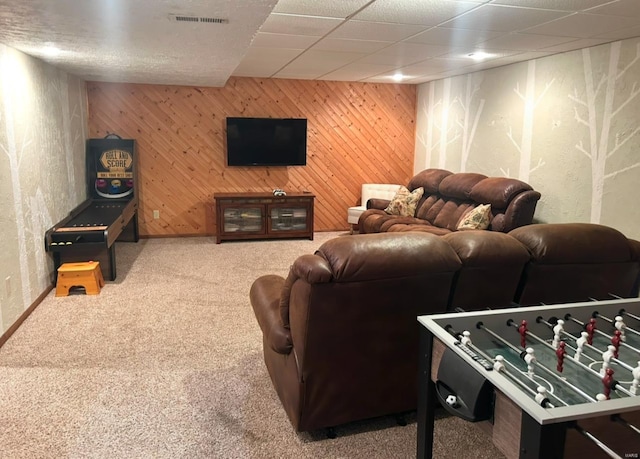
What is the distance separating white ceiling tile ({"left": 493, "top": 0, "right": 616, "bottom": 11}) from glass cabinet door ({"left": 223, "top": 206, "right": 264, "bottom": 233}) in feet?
14.7

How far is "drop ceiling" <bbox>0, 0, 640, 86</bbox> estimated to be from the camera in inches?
107

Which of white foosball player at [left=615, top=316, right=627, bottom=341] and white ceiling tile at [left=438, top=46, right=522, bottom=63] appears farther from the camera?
white ceiling tile at [left=438, top=46, right=522, bottom=63]

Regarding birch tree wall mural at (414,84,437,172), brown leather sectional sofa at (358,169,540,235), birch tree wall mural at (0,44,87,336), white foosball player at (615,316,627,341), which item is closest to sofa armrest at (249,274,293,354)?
white foosball player at (615,316,627,341)

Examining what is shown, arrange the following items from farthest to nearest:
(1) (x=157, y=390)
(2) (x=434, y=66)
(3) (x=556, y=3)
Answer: (2) (x=434, y=66), (3) (x=556, y=3), (1) (x=157, y=390)

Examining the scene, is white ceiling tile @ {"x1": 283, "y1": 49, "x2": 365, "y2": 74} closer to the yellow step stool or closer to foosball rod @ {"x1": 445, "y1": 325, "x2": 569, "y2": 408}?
the yellow step stool

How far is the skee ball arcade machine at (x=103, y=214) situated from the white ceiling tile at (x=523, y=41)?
13.2ft

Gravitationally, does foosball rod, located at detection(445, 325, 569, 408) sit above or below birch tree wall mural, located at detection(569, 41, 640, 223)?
below

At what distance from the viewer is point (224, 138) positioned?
22.6 ft

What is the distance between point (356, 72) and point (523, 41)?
2.45 m

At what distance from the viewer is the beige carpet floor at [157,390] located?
2291 mm

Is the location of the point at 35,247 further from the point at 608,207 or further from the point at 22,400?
the point at 608,207

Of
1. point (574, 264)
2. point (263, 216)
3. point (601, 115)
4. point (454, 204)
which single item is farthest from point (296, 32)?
point (263, 216)

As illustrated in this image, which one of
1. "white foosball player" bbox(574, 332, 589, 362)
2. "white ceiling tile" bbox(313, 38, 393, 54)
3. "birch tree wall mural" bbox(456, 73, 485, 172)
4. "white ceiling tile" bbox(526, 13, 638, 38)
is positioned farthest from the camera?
"birch tree wall mural" bbox(456, 73, 485, 172)

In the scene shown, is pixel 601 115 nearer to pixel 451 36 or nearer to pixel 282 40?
pixel 451 36
